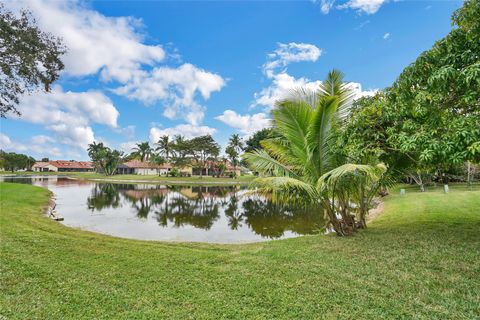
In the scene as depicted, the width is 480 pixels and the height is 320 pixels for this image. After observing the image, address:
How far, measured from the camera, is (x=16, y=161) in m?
67.9

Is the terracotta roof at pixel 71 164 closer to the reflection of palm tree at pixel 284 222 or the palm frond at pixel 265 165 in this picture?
the reflection of palm tree at pixel 284 222

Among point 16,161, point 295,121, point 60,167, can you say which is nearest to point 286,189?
Result: point 295,121

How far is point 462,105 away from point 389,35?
5987 mm

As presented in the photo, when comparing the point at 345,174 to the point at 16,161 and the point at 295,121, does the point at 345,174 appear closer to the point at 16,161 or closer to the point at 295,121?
the point at 295,121

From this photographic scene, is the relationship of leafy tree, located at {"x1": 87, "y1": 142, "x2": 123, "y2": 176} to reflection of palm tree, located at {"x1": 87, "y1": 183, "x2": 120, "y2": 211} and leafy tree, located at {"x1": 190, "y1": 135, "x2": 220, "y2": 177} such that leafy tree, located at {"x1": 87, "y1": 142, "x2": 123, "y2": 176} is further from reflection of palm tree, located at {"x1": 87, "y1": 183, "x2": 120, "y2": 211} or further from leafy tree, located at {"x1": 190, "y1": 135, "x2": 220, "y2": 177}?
reflection of palm tree, located at {"x1": 87, "y1": 183, "x2": 120, "y2": 211}

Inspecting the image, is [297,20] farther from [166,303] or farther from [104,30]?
[166,303]

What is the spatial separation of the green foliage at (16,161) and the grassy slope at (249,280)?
76.2m

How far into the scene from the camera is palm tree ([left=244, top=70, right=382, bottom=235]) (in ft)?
18.8

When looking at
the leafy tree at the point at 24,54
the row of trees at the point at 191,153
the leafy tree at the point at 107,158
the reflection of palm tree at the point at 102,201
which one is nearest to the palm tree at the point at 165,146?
the row of trees at the point at 191,153

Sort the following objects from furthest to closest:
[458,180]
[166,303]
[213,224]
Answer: [458,180] → [213,224] → [166,303]

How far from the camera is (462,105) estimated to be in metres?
4.24

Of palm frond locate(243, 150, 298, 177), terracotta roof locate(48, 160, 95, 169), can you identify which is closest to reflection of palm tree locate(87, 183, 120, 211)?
palm frond locate(243, 150, 298, 177)

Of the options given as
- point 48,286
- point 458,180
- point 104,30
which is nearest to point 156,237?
point 48,286

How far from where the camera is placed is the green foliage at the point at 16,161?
63281 mm
